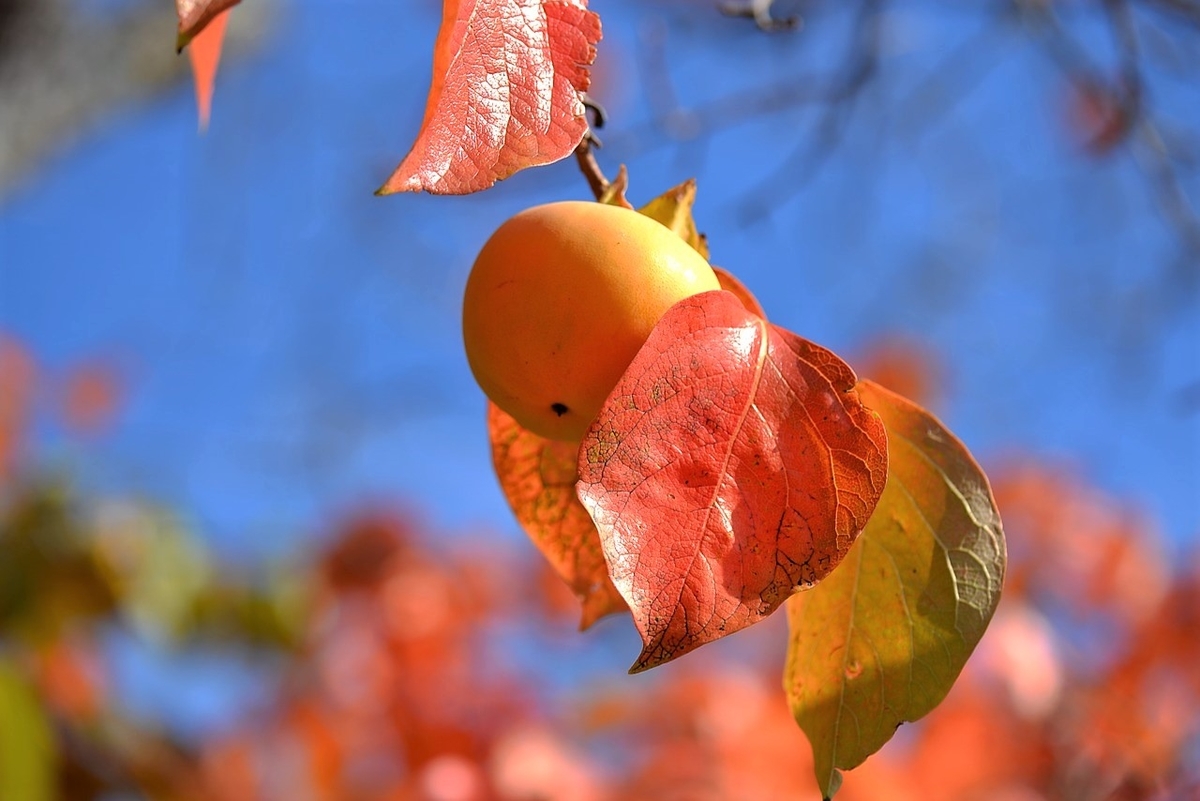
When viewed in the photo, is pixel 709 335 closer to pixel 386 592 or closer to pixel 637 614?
pixel 637 614

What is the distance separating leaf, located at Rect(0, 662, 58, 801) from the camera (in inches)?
47.6

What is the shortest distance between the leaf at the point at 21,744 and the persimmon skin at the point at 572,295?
1.06 m

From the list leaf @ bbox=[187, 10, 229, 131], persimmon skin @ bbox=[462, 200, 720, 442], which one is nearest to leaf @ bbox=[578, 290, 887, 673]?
persimmon skin @ bbox=[462, 200, 720, 442]

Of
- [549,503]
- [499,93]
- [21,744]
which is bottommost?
[21,744]

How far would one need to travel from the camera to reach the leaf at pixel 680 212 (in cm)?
54

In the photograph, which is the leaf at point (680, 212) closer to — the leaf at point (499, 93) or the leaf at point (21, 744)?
the leaf at point (499, 93)

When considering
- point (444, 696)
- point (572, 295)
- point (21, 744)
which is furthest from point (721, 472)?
point (444, 696)

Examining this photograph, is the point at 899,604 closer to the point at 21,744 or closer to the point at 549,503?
the point at 549,503

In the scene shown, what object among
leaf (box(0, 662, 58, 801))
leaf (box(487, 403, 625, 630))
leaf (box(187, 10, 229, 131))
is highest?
leaf (box(187, 10, 229, 131))

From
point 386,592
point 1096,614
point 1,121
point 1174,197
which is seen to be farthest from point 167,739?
point 1096,614

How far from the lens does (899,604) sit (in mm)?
506

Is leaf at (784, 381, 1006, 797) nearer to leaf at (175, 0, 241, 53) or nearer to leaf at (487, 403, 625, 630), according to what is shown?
leaf at (487, 403, 625, 630)

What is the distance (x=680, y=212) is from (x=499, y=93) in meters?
0.17

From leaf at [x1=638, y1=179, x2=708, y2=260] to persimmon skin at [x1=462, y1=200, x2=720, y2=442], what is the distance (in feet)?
0.19
